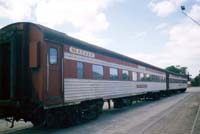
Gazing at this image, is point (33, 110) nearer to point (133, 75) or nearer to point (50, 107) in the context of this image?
point (50, 107)

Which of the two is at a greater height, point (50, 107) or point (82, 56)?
point (82, 56)

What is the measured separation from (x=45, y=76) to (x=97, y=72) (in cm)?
495

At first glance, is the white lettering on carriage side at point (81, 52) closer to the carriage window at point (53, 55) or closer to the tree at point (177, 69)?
the carriage window at point (53, 55)

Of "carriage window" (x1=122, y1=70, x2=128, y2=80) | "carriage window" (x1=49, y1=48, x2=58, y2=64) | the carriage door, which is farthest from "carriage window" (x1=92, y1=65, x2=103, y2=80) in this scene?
"carriage window" (x1=122, y1=70, x2=128, y2=80)

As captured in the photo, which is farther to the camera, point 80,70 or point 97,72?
point 97,72

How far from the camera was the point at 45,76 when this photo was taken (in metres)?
8.66

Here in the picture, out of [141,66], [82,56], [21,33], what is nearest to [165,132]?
[82,56]

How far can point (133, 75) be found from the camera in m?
19.5

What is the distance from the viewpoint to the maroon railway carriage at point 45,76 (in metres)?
8.55

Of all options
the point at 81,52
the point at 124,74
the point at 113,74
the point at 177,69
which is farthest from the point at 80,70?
the point at 177,69

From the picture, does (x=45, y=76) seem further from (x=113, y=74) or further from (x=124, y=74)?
(x=124, y=74)

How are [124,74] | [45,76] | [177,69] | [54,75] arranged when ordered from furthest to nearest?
Result: 1. [177,69]
2. [124,74]
3. [54,75]
4. [45,76]

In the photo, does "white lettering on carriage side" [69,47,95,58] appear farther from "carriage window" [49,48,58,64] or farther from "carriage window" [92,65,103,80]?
"carriage window" [49,48,58,64]

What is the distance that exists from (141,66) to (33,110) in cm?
1515
